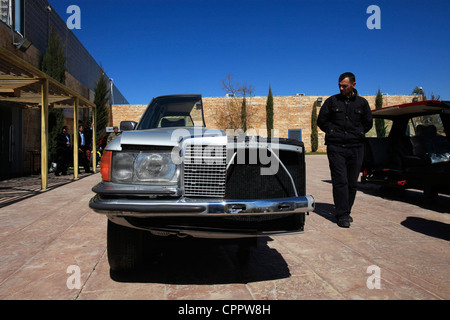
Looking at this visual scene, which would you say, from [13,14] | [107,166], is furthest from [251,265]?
[13,14]

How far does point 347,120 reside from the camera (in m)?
3.74

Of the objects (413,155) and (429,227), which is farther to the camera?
(413,155)

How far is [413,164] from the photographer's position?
541cm

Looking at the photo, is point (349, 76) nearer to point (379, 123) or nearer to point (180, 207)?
point (180, 207)

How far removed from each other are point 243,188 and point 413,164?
4931 mm

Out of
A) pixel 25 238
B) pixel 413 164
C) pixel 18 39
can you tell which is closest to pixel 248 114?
pixel 18 39

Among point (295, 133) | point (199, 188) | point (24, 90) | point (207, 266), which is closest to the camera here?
point (199, 188)

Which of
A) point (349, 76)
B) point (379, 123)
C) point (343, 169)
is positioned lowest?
point (343, 169)

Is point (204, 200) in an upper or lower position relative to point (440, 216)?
upper

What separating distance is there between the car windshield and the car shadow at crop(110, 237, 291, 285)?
4.43ft

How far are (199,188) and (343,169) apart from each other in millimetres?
2533

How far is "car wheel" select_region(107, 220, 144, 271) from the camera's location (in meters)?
2.04

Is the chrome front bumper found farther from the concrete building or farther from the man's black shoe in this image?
the concrete building
